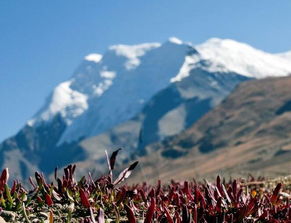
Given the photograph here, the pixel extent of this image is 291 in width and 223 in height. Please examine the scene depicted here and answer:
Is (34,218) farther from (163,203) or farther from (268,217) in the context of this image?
(268,217)

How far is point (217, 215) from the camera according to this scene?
4727 millimetres

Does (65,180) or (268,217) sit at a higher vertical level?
(65,180)

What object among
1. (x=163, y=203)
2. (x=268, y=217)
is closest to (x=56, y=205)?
(x=163, y=203)

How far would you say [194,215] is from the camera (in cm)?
431

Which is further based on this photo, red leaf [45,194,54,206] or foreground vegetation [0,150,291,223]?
red leaf [45,194,54,206]

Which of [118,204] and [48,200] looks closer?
[48,200]

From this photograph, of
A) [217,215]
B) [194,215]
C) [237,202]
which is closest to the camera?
[194,215]

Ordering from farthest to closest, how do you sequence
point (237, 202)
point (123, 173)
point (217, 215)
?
point (123, 173) → point (237, 202) → point (217, 215)

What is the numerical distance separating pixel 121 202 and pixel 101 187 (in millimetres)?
432

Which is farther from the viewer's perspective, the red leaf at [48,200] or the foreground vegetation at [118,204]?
the red leaf at [48,200]

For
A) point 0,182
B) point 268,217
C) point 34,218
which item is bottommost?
point 268,217

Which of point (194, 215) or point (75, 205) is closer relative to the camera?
point (194, 215)

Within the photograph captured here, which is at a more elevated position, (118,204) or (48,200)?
(48,200)

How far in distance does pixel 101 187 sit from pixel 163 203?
0.74 m
